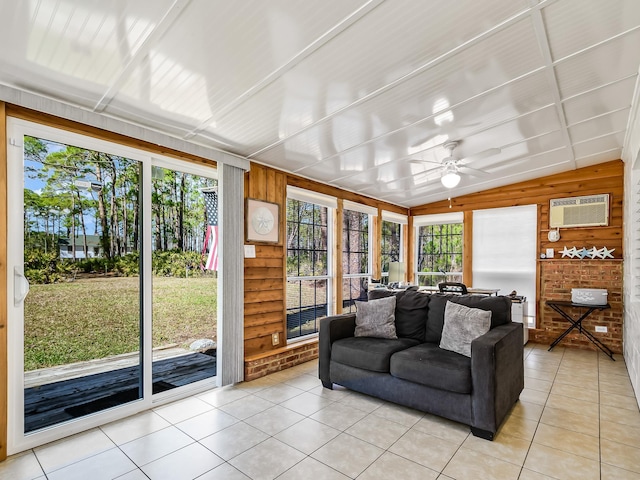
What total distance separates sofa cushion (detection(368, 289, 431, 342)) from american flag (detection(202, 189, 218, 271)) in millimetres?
2118

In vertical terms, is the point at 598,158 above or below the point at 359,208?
above

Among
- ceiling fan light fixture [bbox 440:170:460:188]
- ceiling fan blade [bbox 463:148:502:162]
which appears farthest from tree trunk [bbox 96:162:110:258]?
ceiling fan blade [bbox 463:148:502:162]

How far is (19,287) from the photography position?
2.34 metres

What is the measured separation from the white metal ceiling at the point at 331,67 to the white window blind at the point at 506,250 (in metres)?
2.09

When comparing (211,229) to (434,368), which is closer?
(434,368)

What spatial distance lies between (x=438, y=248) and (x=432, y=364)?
168 inches

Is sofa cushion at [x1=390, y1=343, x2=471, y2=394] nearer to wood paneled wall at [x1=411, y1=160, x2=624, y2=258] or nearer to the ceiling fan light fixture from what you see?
the ceiling fan light fixture

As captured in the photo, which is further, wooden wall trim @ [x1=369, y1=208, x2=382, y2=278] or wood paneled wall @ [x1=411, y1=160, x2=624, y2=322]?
wooden wall trim @ [x1=369, y1=208, x2=382, y2=278]

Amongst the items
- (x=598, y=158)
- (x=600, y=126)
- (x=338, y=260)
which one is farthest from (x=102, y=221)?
(x=598, y=158)

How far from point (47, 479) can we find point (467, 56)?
370cm

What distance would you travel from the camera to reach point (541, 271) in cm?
532

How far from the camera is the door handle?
2.32 meters

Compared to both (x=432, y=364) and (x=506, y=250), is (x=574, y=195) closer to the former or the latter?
(x=506, y=250)

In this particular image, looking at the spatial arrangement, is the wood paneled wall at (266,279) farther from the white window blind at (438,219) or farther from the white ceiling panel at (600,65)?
the white window blind at (438,219)
